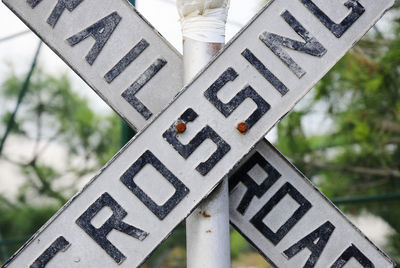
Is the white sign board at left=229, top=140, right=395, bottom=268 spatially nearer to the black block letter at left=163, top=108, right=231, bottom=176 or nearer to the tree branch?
the black block letter at left=163, top=108, right=231, bottom=176

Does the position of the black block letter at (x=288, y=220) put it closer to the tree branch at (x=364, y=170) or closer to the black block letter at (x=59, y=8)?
the black block letter at (x=59, y=8)

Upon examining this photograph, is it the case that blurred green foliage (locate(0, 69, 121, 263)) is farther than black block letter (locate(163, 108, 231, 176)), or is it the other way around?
blurred green foliage (locate(0, 69, 121, 263))

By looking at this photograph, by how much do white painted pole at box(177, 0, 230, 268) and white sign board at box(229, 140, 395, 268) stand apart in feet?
0.19

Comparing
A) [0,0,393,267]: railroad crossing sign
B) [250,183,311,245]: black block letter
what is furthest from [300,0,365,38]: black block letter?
[250,183,311,245]: black block letter

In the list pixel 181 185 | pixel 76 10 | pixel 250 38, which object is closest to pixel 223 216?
pixel 181 185

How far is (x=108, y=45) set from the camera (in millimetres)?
718

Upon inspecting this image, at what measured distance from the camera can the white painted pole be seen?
2.18 ft

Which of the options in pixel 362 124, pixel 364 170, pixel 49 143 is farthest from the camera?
pixel 49 143

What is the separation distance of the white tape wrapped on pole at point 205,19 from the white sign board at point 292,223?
0.17 metres

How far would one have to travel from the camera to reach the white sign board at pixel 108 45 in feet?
2.34


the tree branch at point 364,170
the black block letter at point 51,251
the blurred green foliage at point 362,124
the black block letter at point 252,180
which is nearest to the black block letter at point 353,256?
the black block letter at point 252,180

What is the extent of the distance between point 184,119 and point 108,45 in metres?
0.16

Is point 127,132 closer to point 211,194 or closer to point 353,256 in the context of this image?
point 211,194

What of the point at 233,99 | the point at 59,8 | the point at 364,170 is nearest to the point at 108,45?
the point at 59,8
